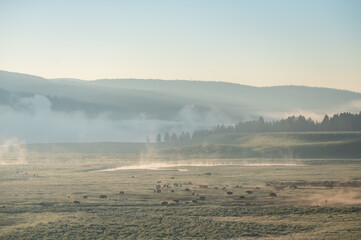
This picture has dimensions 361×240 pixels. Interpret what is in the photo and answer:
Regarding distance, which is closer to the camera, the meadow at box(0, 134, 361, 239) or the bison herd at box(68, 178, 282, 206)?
the meadow at box(0, 134, 361, 239)

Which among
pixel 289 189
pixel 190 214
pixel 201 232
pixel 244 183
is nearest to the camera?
pixel 201 232

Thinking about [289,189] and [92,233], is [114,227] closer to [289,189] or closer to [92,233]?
[92,233]

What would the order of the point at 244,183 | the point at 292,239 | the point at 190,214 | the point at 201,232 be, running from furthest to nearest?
1. the point at 244,183
2. the point at 190,214
3. the point at 201,232
4. the point at 292,239

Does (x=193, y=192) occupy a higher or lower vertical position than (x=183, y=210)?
higher

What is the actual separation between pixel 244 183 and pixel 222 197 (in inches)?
991

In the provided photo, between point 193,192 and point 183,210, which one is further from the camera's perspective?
point 193,192

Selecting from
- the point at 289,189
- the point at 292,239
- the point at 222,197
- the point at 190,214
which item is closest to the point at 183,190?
the point at 222,197

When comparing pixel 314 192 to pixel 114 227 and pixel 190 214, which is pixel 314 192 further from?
pixel 114 227

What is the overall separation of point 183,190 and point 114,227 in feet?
117

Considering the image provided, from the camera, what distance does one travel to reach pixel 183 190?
98.1 meters

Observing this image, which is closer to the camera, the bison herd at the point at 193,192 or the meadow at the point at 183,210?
the meadow at the point at 183,210

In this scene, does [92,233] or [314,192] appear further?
[314,192]

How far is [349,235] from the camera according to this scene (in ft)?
190

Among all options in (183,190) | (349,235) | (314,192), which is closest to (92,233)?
(349,235)
